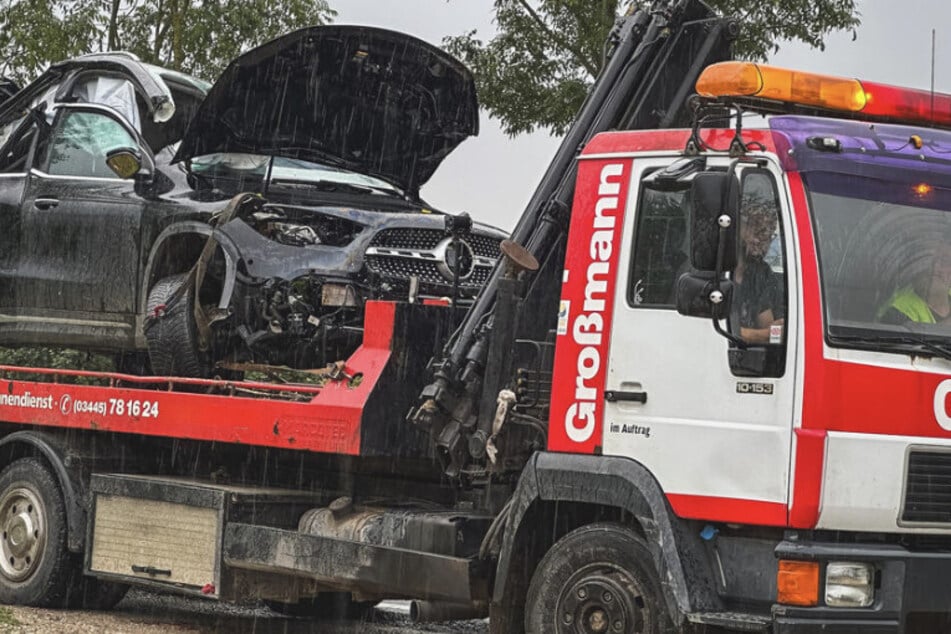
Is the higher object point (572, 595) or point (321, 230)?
point (321, 230)

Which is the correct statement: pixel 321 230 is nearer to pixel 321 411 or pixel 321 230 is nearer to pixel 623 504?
pixel 321 411

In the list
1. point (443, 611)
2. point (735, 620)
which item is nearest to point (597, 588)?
point (735, 620)

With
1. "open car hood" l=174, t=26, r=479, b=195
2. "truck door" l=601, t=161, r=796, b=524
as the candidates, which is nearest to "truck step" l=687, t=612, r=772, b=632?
"truck door" l=601, t=161, r=796, b=524

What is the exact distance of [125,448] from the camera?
29.8 ft

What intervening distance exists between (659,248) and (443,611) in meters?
1.98

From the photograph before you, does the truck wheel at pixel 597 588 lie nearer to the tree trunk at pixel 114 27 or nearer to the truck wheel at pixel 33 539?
the truck wheel at pixel 33 539

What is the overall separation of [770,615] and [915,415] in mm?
890

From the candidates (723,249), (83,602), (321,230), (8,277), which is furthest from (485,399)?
(8,277)

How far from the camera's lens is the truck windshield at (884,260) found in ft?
19.0

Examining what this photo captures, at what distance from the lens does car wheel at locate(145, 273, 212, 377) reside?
346 inches

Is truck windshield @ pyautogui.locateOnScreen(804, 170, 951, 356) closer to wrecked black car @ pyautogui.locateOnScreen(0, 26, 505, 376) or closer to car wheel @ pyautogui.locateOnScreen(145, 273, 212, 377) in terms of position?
wrecked black car @ pyautogui.locateOnScreen(0, 26, 505, 376)

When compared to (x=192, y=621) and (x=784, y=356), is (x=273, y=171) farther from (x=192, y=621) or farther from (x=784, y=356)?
(x=784, y=356)

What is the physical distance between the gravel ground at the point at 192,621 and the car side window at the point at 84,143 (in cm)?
268

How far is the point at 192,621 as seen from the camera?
9.41 metres
